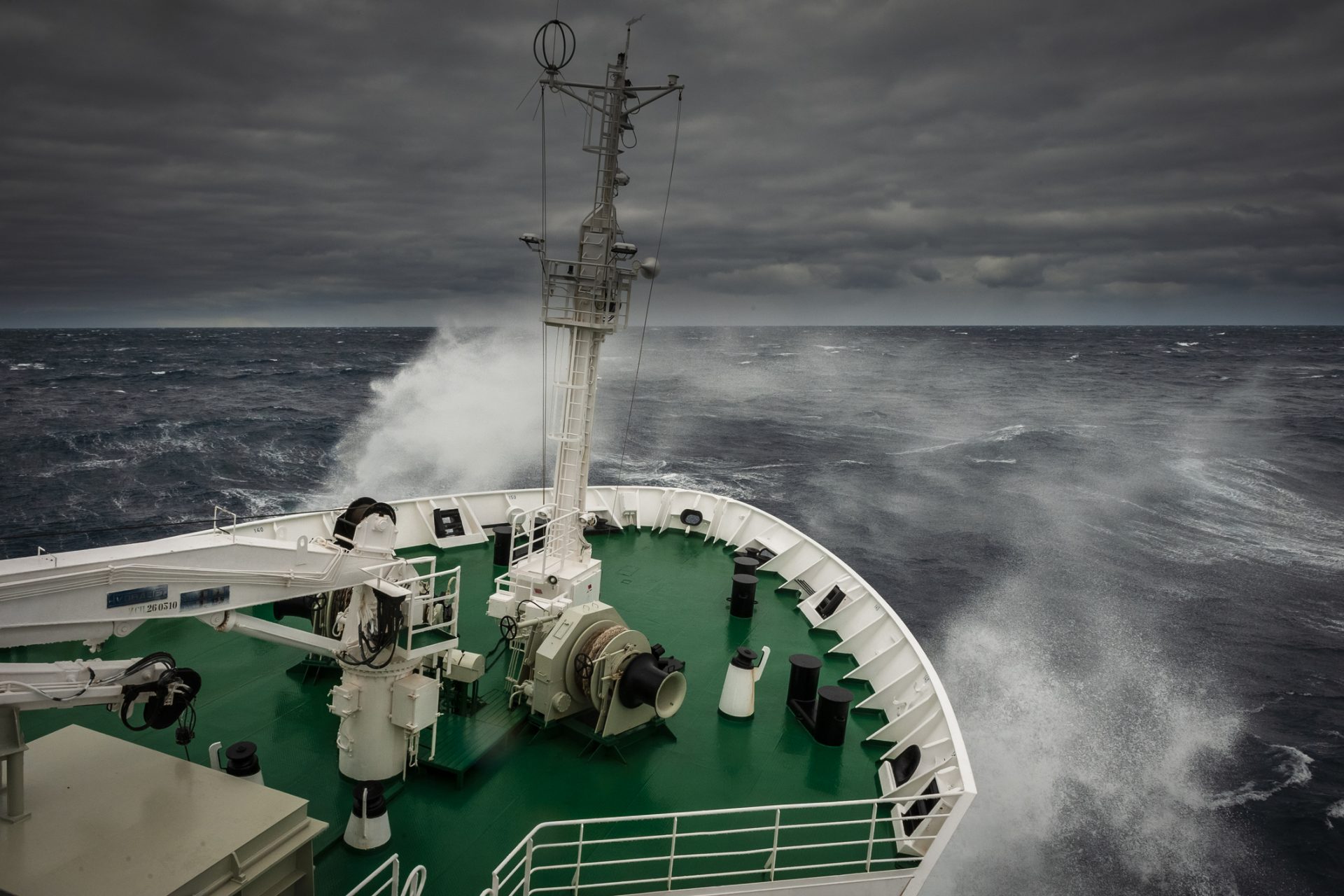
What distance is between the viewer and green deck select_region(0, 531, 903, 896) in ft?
27.4

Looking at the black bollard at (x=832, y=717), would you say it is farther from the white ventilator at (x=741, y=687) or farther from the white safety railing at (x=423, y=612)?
the white safety railing at (x=423, y=612)

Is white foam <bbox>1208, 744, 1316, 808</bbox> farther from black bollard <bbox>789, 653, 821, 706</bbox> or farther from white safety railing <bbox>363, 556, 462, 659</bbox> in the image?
white safety railing <bbox>363, 556, 462, 659</bbox>

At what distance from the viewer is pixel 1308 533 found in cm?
3397

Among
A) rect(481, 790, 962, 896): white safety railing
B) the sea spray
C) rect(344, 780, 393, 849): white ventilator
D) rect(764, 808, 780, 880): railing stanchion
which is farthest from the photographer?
the sea spray

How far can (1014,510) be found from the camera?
3753 centimetres

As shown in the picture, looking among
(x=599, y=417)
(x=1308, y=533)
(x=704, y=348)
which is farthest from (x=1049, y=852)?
(x=704, y=348)

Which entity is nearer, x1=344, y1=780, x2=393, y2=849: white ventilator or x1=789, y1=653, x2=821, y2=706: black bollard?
x1=344, y1=780, x2=393, y2=849: white ventilator

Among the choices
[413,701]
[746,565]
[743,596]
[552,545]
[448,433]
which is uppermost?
[552,545]

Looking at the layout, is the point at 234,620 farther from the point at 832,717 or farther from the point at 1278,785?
the point at 1278,785

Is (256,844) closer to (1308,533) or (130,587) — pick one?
(130,587)

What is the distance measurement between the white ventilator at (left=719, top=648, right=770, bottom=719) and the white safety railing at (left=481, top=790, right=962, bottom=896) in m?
1.96

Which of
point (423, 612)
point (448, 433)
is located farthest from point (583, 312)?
point (448, 433)

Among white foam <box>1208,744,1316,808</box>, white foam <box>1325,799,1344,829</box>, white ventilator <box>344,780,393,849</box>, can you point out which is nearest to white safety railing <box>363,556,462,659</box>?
white ventilator <box>344,780,393,849</box>

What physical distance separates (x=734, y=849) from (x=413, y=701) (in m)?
4.20
